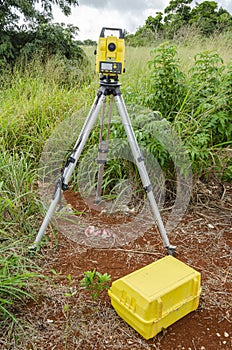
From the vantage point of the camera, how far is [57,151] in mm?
3516

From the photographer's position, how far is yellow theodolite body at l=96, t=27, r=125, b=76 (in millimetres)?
2069

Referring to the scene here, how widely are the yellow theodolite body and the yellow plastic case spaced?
47.1 inches

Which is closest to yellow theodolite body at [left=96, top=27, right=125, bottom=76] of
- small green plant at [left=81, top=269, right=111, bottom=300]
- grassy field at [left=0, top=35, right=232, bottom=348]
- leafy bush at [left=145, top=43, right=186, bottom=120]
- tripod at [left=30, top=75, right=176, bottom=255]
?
tripod at [left=30, top=75, right=176, bottom=255]

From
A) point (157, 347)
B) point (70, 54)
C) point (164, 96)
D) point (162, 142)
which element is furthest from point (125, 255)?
point (70, 54)

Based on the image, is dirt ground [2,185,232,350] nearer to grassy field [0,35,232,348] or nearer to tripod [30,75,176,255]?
grassy field [0,35,232,348]

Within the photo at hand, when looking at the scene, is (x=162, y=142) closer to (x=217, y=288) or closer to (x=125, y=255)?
(x=125, y=255)

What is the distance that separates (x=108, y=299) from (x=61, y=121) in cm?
230

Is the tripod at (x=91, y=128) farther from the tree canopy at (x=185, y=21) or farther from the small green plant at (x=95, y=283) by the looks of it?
the tree canopy at (x=185, y=21)

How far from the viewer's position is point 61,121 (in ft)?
12.6

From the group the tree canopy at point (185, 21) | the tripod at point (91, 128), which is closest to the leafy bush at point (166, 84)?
the tripod at point (91, 128)

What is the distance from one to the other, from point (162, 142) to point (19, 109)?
74.0 inches

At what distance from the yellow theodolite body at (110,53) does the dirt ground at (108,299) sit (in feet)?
3.96

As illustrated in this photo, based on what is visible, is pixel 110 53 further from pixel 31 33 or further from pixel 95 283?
pixel 31 33

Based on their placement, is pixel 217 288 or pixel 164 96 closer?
pixel 217 288
